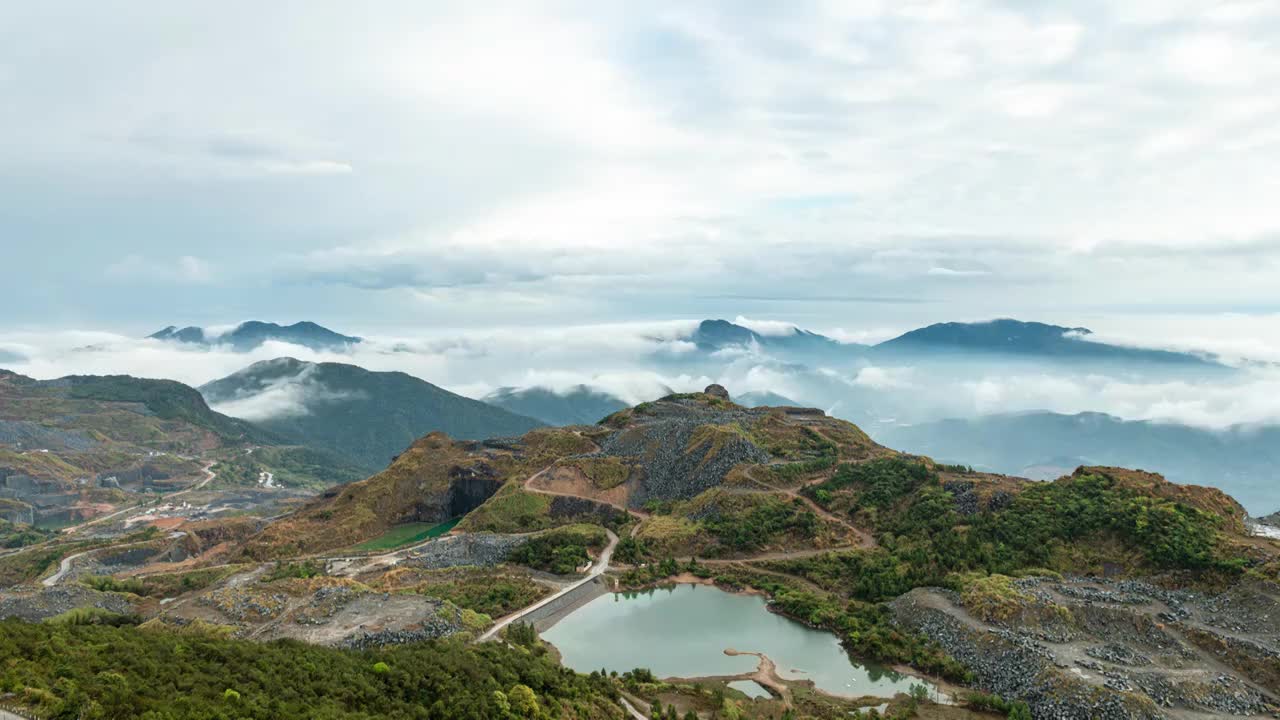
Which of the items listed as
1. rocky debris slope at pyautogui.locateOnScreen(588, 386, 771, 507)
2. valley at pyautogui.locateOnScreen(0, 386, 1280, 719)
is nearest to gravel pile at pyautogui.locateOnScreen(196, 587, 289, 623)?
valley at pyautogui.locateOnScreen(0, 386, 1280, 719)

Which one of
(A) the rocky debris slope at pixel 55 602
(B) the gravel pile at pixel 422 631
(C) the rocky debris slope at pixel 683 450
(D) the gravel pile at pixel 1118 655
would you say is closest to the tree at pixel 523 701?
(B) the gravel pile at pixel 422 631

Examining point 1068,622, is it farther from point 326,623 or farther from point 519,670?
point 326,623

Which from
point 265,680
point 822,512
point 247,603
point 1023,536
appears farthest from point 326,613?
point 1023,536

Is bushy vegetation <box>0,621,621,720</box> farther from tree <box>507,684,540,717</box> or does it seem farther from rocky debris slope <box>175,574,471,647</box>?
rocky debris slope <box>175,574,471,647</box>

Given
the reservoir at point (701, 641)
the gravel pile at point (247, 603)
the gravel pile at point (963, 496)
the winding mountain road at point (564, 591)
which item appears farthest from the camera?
the gravel pile at point (963, 496)

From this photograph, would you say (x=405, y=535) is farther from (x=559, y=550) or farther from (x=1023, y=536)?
(x=1023, y=536)

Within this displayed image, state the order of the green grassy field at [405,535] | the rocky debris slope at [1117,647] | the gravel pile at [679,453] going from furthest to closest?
the gravel pile at [679,453], the green grassy field at [405,535], the rocky debris slope at [1117,647]

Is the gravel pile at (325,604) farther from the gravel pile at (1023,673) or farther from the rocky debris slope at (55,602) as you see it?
the gravel pile at (1023,673)
